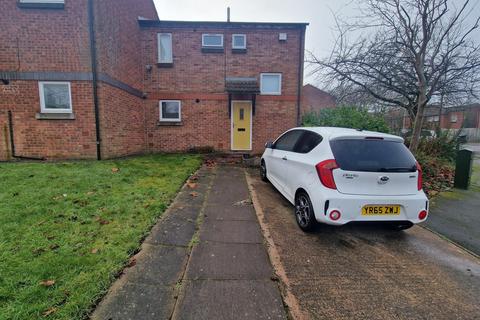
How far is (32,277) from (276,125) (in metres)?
9.96

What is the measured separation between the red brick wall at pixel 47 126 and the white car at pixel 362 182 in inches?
299

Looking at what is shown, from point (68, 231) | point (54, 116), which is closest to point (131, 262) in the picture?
point (68, 231)

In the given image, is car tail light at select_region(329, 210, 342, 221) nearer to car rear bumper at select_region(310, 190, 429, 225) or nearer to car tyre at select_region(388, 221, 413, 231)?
car rear bumper at select_region(310, 190, 429, 225)

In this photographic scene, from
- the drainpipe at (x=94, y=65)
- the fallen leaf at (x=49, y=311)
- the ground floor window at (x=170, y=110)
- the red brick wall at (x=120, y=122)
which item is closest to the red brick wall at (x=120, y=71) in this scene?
the red brick wall at (x=120, y=122)

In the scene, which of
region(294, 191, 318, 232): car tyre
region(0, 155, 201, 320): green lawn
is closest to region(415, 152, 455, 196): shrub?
region(294, 191, 318, 232): car tyre

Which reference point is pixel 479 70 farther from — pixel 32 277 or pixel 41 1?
pixel 41 1

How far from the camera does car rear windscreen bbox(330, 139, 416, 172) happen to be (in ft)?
10.5

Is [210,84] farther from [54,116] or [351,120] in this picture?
[351,120]

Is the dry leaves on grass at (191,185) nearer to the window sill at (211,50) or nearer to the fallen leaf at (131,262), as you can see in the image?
the fallen leaf at (131,262)

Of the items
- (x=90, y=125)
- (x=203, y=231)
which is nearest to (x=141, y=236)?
(x=203, y=231)

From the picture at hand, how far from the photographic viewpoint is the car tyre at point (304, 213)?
342cm

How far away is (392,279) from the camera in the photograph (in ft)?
8.35

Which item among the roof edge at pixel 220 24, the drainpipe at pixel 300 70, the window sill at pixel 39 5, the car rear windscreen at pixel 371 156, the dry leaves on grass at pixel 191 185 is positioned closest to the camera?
the car rear windscreen at pixel 371 156

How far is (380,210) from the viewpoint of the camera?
3.15m
